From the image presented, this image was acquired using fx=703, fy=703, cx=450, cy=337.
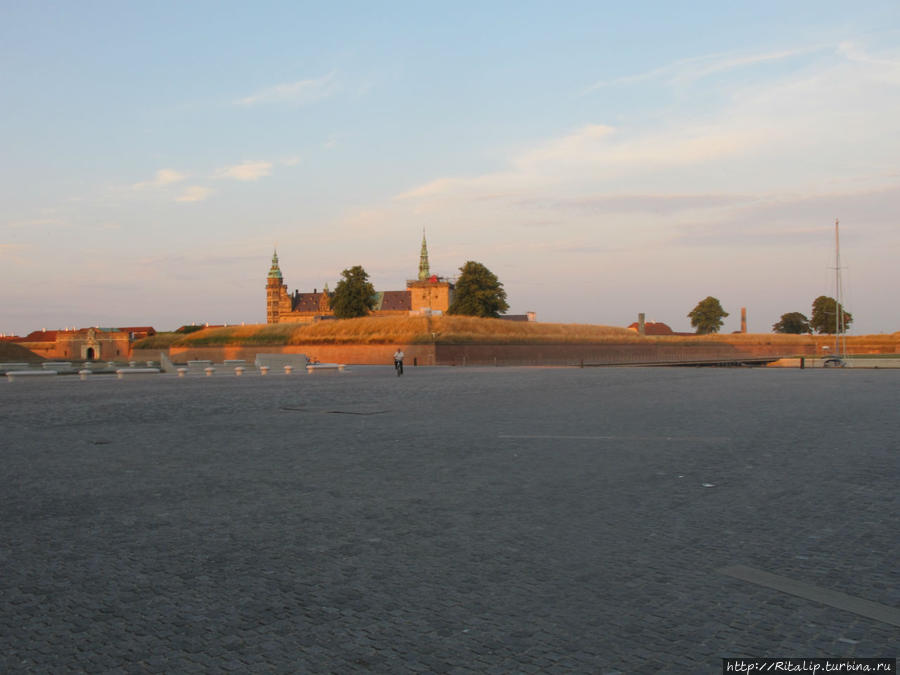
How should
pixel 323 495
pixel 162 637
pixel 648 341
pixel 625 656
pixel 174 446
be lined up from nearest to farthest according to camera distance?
pixel 625 656, pixel 162 637, pixel 323 495, pixel 174 446, pixel 648 341

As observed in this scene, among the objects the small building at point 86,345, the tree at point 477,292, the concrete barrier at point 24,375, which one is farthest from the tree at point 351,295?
the small building at point 86,345

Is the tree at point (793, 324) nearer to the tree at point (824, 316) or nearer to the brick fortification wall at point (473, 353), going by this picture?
the tree at point (824, 316)

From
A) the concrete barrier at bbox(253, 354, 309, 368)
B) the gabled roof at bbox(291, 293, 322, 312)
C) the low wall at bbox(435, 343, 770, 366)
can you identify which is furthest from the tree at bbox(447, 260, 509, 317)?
the gabled roof at bbox(291, 293, 322, 312)

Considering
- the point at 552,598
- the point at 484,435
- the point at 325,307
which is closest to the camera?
the point at 552,598

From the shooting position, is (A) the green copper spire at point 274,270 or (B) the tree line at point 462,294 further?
(A) the green copper spire at point 274,270

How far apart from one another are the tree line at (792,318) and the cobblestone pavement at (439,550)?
115537 mm

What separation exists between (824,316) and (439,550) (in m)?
125

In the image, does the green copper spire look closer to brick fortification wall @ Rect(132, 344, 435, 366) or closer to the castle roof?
the castle roof

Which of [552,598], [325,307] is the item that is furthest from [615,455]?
[325,307]

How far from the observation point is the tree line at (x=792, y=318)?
371ft

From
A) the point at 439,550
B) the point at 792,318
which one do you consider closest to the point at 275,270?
the point at 792,318

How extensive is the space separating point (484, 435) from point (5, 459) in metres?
6.92

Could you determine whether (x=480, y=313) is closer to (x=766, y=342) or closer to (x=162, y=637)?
(x=766, y=342)

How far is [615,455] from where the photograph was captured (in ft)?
31.0
